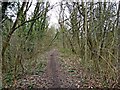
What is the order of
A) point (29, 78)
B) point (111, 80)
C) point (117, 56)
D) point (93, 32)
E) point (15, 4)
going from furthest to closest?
point (29, 78)
point (15, 4)
point (93, 32)
point (111, 80)
point (117, 56)

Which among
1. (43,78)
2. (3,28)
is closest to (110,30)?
(3,28)

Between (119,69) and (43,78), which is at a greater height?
(119,69)

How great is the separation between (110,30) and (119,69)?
119cm

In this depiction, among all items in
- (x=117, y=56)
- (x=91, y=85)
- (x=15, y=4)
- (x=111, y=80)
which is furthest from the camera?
(x=15, y=4)

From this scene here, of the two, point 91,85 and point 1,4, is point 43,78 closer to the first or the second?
point 91,85

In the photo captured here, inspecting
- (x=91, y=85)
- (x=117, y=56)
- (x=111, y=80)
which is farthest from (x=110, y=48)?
(x=91, y=85)

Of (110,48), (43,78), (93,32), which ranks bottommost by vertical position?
(43,78)

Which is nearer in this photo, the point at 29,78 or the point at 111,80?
the point at 111,80

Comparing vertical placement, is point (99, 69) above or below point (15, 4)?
below

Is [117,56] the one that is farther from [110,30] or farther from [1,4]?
[1,4]

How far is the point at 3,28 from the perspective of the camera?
781 centimetres

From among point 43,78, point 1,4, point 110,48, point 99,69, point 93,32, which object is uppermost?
point 1,4

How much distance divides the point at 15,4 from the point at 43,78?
3378mm

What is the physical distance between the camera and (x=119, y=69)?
6414 mm
